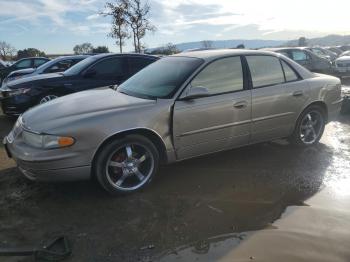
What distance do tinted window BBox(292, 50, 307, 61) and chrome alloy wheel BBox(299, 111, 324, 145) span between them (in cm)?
1023

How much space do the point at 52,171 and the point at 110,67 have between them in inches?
213

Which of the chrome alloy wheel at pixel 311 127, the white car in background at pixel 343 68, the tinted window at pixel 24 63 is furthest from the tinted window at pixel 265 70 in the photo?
the tinted window at pixel 24 63

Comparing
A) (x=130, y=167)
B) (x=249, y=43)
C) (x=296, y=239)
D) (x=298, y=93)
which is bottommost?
(x=296, y=239)

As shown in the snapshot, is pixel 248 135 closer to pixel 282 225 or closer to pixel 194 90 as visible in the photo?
pixel 194 90

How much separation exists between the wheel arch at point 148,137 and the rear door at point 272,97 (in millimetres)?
1413

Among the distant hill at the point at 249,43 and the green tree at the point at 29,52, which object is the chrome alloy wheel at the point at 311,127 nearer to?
the distant hill at the point at 249,43

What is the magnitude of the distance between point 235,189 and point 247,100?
4.14ft

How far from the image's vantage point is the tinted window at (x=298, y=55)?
16125mm

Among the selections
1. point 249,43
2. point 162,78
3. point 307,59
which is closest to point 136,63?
point 162,78

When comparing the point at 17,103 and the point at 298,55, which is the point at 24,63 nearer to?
the point at 17,103

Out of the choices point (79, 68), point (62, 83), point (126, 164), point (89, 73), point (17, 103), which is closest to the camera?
point (126, 164)

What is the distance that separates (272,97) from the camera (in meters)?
5.67

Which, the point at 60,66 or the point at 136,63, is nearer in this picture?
the point at 136,63

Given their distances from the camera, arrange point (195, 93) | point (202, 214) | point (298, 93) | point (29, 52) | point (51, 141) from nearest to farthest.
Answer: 1. point (202, 214)
2. point (51, 141)
3. point (195, 93)
4. point (298, 93)
5. point (29, 52)
